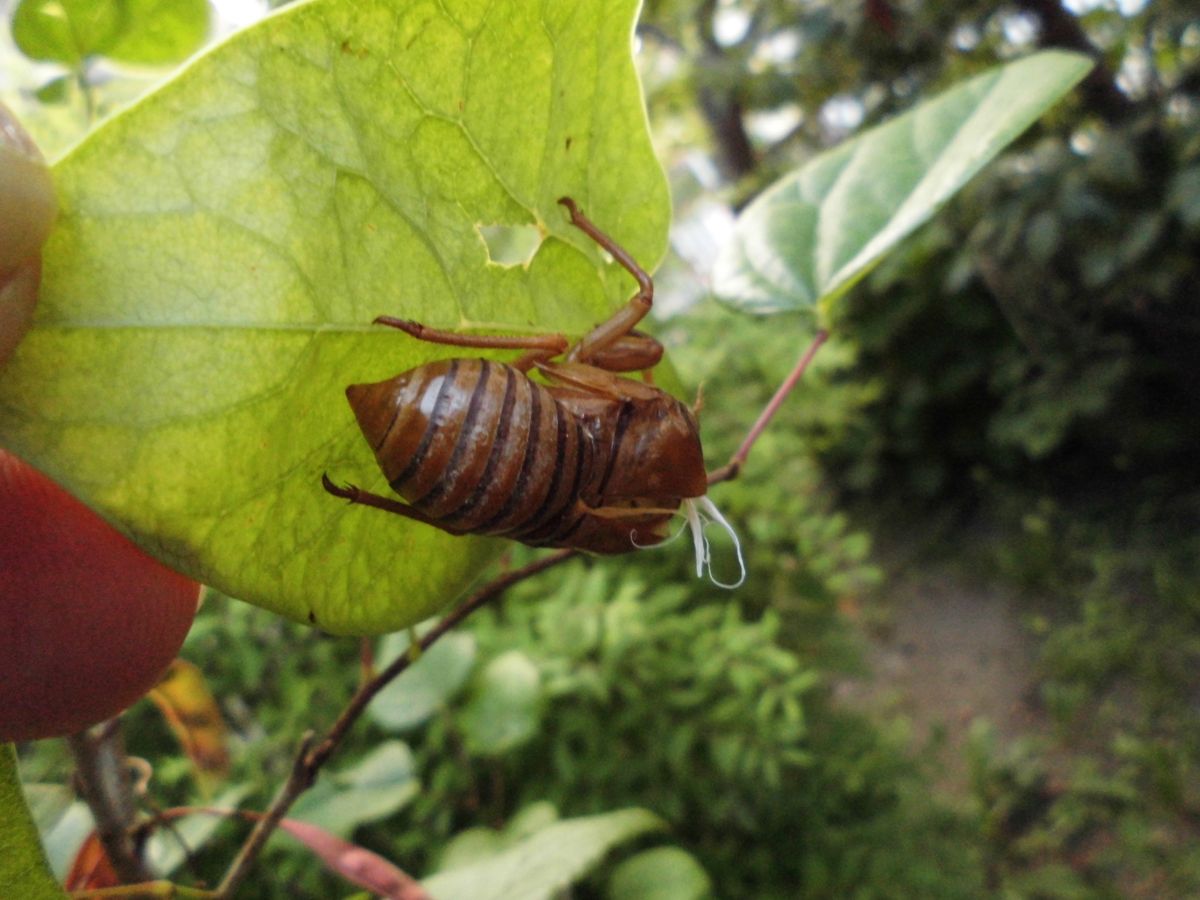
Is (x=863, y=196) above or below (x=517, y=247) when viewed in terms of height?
above

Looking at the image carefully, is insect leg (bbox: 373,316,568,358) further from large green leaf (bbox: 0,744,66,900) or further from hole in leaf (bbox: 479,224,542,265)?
large green leaf (bbox: 0,744,66,900)

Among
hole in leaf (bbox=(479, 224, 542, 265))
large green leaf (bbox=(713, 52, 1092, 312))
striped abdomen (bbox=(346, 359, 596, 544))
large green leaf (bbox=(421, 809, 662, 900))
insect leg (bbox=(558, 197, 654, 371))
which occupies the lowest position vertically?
large green leaf (bbox=(421, 809, 662, 900))

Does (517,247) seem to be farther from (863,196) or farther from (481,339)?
(863,196)

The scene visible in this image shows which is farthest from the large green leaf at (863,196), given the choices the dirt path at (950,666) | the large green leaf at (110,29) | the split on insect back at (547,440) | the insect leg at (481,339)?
the dirt path at (950,666)

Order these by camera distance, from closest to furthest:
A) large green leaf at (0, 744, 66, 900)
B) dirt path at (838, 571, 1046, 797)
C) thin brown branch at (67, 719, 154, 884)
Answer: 1. large green leaf at (0, 744, 66, 900)
2. thin brown branch at (67, 719, 154, 884)
3. dirt path at (838, 571, 1046, 797)

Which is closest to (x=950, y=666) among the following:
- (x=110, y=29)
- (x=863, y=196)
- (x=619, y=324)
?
(x=863, y=196)

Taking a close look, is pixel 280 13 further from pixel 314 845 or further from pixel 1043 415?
pixel 1043 415

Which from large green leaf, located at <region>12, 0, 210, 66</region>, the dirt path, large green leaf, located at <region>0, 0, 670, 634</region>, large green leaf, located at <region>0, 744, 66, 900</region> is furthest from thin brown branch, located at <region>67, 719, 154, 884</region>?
the dirt path
